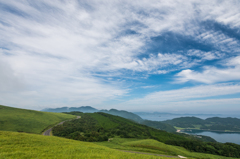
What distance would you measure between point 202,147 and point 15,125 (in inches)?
5301

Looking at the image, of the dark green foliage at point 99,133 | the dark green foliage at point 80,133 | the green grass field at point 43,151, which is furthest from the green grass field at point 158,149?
the green grass field at point 43,151

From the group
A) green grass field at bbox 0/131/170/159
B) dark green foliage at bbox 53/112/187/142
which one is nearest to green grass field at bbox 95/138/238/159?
dark green foliage at bbox 53/112/187/142

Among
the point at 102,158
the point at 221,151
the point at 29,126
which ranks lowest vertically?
the point at 221,151

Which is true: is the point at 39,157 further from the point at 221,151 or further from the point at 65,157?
the point at 221,151

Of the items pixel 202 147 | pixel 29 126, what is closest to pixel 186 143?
pixel 202 147

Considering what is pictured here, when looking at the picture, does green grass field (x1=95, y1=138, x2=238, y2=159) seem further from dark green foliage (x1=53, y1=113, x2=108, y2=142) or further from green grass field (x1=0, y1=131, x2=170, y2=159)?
green grass field (x1=0, y1=131, x2=170, y2=159)

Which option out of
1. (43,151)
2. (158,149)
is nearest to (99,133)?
(158,149)

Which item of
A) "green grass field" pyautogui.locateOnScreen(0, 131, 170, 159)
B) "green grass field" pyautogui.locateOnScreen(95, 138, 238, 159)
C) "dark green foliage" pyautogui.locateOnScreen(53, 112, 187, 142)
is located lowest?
"dark green foliage" pyautogui.locateOnScreen(53, 112, 187, 142)

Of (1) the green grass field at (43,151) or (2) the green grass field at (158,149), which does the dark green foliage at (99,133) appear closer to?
(2) the green grass field at (158,149)

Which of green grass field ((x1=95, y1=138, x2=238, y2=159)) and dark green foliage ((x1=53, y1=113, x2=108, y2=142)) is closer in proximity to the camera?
green grass field ((x1=95, y1=138, x2=238, y2=159))

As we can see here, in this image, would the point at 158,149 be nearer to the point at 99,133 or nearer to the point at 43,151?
the point at 99,133

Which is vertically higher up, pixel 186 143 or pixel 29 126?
pixel 29 126

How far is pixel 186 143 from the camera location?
70.7 m

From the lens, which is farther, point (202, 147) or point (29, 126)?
point (29, 126)
